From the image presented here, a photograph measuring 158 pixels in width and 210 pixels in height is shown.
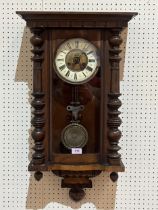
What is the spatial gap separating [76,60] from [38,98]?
0.60ft

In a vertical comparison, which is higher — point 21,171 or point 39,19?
point 39,19

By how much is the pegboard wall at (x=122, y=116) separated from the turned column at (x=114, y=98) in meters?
0.15

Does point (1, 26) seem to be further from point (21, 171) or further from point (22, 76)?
point (21, 171)

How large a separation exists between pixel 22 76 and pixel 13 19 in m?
0.22

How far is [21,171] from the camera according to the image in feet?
4.31

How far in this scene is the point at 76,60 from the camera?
114 centimetres

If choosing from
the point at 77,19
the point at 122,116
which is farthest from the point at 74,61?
the point at 122,116

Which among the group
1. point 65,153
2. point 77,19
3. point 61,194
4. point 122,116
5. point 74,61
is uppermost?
point 77,19

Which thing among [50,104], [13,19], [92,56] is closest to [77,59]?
[92,56]

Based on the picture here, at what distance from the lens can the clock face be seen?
1.13 m

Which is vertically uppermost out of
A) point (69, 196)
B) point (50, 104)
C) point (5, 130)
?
point (50, 104)

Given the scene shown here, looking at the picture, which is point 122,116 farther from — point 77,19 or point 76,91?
point 77,19

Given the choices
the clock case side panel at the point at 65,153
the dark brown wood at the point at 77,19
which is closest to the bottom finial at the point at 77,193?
the clock case side panel at the point at 65,153

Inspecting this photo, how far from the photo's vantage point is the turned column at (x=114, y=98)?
3.64 ft
